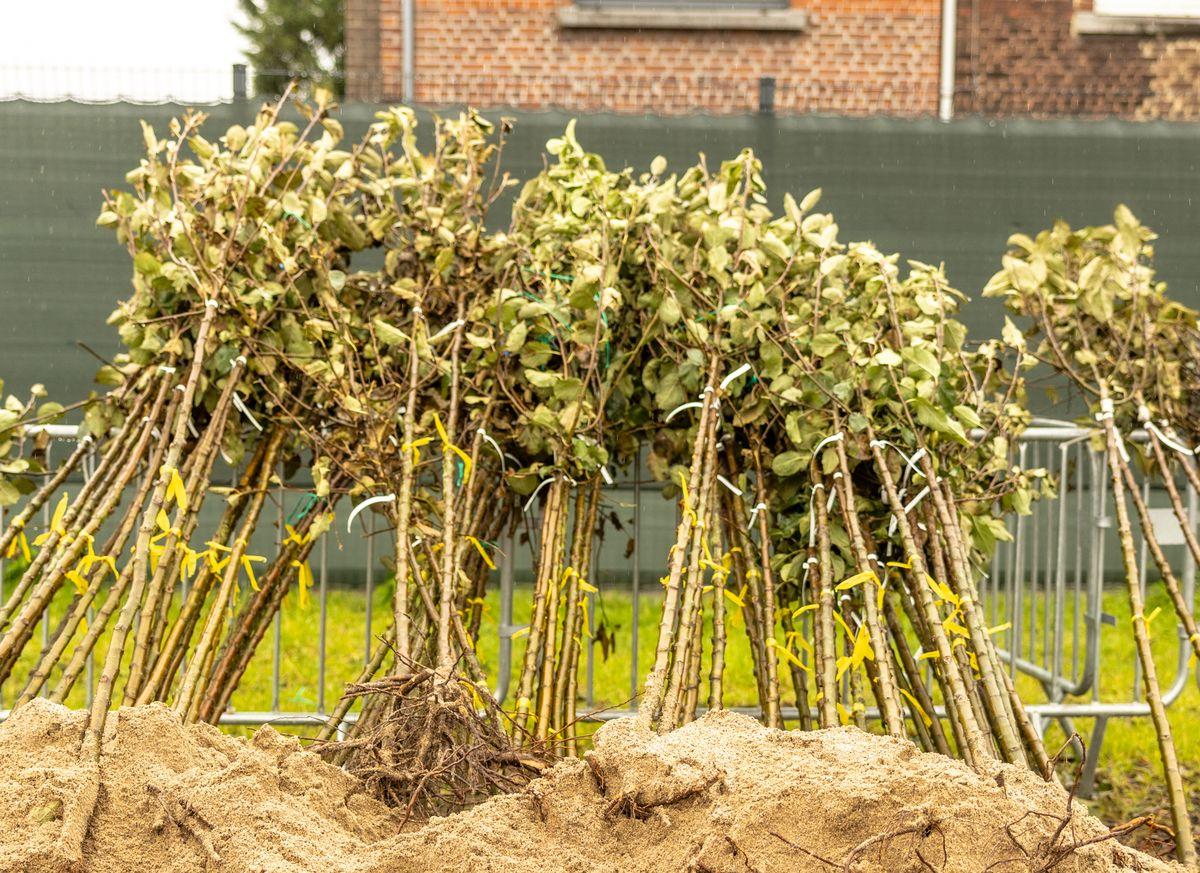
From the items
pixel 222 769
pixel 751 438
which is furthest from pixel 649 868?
pixel 751 438

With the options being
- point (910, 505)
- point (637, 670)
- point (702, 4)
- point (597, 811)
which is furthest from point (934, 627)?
point (702, 4)

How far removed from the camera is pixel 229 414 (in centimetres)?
312

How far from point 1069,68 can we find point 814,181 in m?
4.60

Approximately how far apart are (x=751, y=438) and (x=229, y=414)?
51.2 inches

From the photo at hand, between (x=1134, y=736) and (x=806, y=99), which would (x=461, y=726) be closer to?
(x=1134, y=736)

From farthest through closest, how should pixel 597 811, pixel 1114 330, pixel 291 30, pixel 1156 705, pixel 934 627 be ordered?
pixel 291 30
pixel 1114 330
pixel 1156 705
pixel 934 627
pixel 597 811

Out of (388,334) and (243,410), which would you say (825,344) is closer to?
Answer: (388,334)

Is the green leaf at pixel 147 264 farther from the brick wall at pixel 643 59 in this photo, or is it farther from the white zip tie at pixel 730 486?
the brick wall at pixel 643 59

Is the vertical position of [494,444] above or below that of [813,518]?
above

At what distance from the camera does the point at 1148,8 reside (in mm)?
9555

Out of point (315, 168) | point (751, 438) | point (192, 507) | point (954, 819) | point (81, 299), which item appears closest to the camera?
point (954, 819)

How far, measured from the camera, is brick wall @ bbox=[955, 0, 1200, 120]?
9.41 m

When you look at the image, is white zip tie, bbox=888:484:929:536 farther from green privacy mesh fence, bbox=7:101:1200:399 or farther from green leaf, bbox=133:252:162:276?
green privacy mesh fence, bbox=7:101:1200:399

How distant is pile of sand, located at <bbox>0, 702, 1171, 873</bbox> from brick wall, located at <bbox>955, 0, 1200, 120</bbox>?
8432mm
